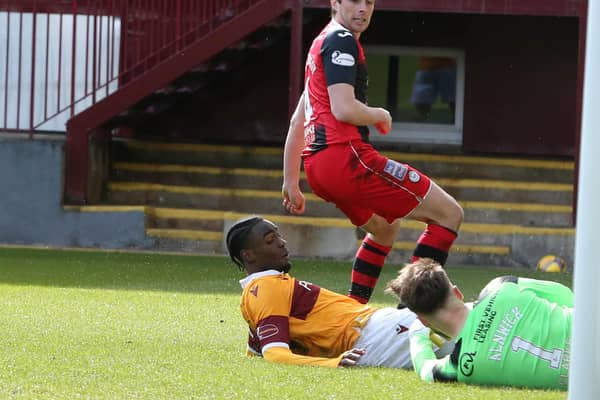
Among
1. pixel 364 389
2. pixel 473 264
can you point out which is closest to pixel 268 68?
pixel 473 264

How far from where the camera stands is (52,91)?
1742 centimetres

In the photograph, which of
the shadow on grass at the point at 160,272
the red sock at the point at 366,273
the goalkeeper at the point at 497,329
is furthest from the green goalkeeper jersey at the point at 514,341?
the shadow on grass at the point at 160,272

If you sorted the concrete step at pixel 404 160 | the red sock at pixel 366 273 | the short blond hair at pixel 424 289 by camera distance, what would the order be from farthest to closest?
1. the concrete step at pixel 404 160
2. the red sock at pixel 366 273
3. the short blond hair at pixel 424 289

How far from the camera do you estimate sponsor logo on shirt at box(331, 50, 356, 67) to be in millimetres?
7375

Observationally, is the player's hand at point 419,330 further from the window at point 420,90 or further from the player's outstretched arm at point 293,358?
the window at point 420,90

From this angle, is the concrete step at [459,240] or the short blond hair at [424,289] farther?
the concrete step at [459,240]

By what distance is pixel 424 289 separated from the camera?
566 cm

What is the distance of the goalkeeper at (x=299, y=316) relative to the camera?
6.54 meters

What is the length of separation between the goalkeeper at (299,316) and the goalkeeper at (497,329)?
2.54 feet

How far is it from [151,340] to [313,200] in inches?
334

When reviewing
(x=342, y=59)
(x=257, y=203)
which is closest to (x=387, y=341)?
(x=342, y=59)

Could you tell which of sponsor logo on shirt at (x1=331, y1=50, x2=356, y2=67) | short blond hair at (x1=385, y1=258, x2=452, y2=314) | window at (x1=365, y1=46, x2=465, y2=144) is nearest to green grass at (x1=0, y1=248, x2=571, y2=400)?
short blond hair at (x1=385, y1=258, x2=452, y2=314)

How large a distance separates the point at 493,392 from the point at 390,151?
12027 mm

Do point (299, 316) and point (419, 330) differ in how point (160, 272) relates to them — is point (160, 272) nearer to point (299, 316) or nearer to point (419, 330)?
point (299, 316)
